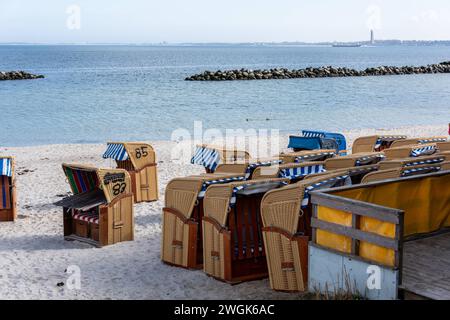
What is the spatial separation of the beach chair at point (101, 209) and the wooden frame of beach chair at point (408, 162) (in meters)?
4.32

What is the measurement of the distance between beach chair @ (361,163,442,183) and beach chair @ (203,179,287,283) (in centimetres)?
123

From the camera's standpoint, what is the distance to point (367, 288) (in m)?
7.43

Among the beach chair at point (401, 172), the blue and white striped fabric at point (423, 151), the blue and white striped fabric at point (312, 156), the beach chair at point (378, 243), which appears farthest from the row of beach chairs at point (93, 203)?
the blue and white striped fabric at point (423, 151)

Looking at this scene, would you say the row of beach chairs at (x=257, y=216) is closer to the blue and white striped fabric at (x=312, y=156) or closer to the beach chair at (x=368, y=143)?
the blue and white striped fabric at (x=312, y=156)

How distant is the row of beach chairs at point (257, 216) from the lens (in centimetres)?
868

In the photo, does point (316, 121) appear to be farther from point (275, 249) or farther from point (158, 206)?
point (275, 249)

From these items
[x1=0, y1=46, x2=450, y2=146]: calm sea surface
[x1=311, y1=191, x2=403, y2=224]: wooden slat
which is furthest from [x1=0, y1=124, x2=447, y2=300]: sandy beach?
[x1=0, y1=46, x2=450, y2=146]: calm sea surface

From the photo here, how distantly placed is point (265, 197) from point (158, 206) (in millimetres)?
6234

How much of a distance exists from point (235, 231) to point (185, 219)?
919 millimetres

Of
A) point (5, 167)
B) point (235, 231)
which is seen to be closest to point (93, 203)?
point (5, 167)

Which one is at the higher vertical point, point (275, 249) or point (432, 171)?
Answer: point (432, 171)

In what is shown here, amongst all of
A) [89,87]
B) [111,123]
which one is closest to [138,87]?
[89,87]

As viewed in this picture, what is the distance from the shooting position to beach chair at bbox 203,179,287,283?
925 cm

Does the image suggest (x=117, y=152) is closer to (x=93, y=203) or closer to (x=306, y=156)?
(x=93, y=203)
